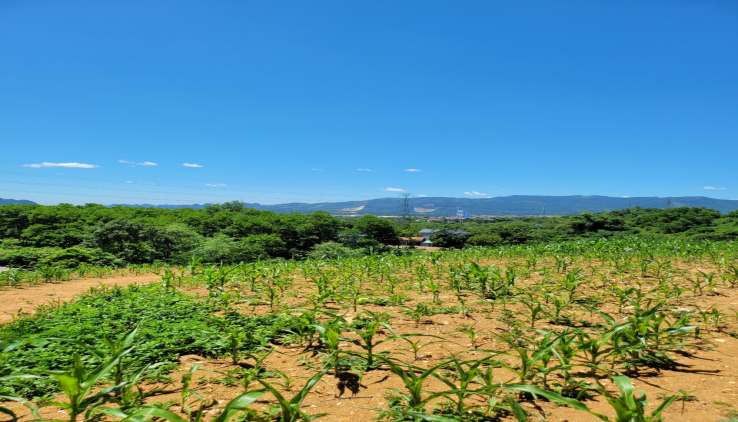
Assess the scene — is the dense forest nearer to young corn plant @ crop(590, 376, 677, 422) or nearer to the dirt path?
the dirt path

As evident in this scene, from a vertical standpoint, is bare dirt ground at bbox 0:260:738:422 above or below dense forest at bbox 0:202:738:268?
above

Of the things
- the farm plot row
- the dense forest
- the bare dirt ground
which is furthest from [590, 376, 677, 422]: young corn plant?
the dense forest

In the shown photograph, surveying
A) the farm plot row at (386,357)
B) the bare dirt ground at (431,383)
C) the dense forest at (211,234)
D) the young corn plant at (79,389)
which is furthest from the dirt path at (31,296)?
the bare dirt ground at (431,383)

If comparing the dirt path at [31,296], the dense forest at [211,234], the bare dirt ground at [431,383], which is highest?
the bare dirt ground at [431,383]

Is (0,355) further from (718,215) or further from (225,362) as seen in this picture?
(718,215)

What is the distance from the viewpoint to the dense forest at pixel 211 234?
2303 centimetres

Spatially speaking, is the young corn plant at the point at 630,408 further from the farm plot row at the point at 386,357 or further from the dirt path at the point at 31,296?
the dirt path at the point at 31,296

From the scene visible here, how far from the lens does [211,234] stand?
3759cm

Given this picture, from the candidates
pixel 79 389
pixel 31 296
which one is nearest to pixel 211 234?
pixel 31 296

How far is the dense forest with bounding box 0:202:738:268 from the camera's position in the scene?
23.0 meters

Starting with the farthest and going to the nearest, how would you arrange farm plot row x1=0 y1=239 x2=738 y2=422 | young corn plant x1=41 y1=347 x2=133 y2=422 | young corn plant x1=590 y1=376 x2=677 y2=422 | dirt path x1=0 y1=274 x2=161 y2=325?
1. dirt path x1=0 y1=274 x2=161 y2=325
2. farm plot row x1=0 y1=239 x2=738 y2=422
3. young corn plant x1=41 y1=347 x2=133 y2=422
4. young corn plant x1=590 y1=376 x2=677 y2=422

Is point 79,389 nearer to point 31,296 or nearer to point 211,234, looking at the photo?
point 31,296

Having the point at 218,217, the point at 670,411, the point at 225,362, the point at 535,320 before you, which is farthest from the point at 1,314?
the point at 218,217

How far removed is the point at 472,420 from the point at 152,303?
395 cm
